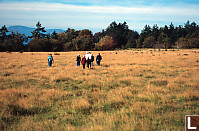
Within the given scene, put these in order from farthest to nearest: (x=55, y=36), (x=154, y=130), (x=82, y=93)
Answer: (x=55, y=36) < (x=82, y=93) < (x=154, y=130)

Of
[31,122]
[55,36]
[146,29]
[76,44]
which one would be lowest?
[31,122]

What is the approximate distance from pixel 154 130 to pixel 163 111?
60.7 inches

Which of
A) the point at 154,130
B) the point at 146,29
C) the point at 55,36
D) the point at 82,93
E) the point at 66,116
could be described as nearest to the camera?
the point at 154,130

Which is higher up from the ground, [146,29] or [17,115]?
[146,29]

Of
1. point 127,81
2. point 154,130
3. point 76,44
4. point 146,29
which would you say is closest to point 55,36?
point 76,44

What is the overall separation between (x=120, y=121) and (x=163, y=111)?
1.86 meters

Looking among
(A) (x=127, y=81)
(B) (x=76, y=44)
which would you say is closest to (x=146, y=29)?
(B) (x=76, y=44)

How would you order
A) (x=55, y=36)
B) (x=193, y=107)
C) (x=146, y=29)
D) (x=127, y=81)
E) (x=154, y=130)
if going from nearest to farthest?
(x=154, y=130) < (x=193, y=107) < (x=127, y=81) < (x=55, y=36) < (x=146, y=29)

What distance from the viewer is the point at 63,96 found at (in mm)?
7621

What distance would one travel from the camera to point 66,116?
5.30 m

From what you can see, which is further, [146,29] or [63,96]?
[146,29]

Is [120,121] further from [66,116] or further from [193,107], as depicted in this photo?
[193,107]

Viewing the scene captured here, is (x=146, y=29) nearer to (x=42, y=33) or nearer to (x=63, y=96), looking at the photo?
(x=42, y=33)

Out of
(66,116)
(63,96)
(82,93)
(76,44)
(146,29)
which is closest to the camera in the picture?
(66,116)
